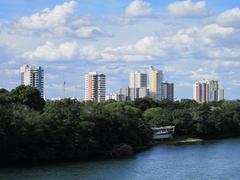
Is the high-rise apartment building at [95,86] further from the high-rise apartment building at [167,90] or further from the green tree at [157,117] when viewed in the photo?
the green tree at [157,117]

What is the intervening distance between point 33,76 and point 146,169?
8024 cm

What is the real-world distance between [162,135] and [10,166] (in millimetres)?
32294

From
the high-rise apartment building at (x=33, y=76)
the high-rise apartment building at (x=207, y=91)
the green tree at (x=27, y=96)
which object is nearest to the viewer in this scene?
the green tree at (x=27, y=96)

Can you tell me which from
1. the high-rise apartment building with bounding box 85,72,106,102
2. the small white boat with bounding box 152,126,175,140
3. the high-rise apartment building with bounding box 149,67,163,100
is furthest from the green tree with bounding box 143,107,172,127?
the high-rise apartment building with bounding box 149,67,163,100

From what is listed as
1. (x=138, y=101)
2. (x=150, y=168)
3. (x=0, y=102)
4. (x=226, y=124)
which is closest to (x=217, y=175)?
(x=150, y=168)

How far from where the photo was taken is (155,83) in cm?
16488

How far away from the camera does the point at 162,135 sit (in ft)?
232

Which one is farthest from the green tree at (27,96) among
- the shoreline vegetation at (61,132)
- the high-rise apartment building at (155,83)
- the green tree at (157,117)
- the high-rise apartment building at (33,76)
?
the high-rise apartment building at (155,83)

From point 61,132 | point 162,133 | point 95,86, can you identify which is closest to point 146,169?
point 61,132

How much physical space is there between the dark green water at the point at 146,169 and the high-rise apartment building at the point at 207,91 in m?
124

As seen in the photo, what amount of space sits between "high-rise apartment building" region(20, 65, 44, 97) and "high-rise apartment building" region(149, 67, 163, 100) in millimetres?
52786

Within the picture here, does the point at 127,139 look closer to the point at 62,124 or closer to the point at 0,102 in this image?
the point at 62,124

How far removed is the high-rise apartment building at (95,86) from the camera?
140 meters

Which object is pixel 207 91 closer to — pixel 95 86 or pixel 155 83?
pixel 155 83
